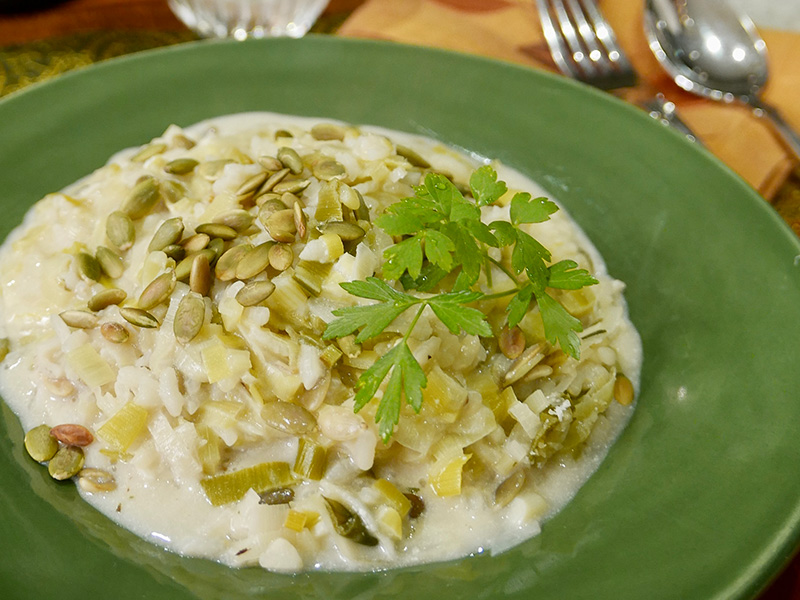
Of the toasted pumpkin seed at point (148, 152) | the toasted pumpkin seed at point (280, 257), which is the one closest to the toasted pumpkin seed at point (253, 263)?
the toasted pumpkin seed at point (280, 257)

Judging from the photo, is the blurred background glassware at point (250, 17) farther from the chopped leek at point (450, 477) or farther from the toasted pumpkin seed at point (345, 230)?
the chopped leek at point (450, 477)

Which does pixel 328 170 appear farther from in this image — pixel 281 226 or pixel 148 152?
pixel 148 152

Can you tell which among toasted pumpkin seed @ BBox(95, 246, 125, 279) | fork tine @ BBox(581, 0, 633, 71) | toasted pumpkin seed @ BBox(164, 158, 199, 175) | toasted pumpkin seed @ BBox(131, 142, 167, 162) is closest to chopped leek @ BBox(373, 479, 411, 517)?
toasted pumpkin seed @ BBox(95, 246, 125, 279)

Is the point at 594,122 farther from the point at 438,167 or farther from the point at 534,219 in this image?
the point at 534,219

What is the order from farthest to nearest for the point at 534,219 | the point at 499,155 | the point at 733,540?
the point at 499,155 < the point at 534,219 < the point at 733,540

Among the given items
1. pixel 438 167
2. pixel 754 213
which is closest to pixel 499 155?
pixel 438 167
